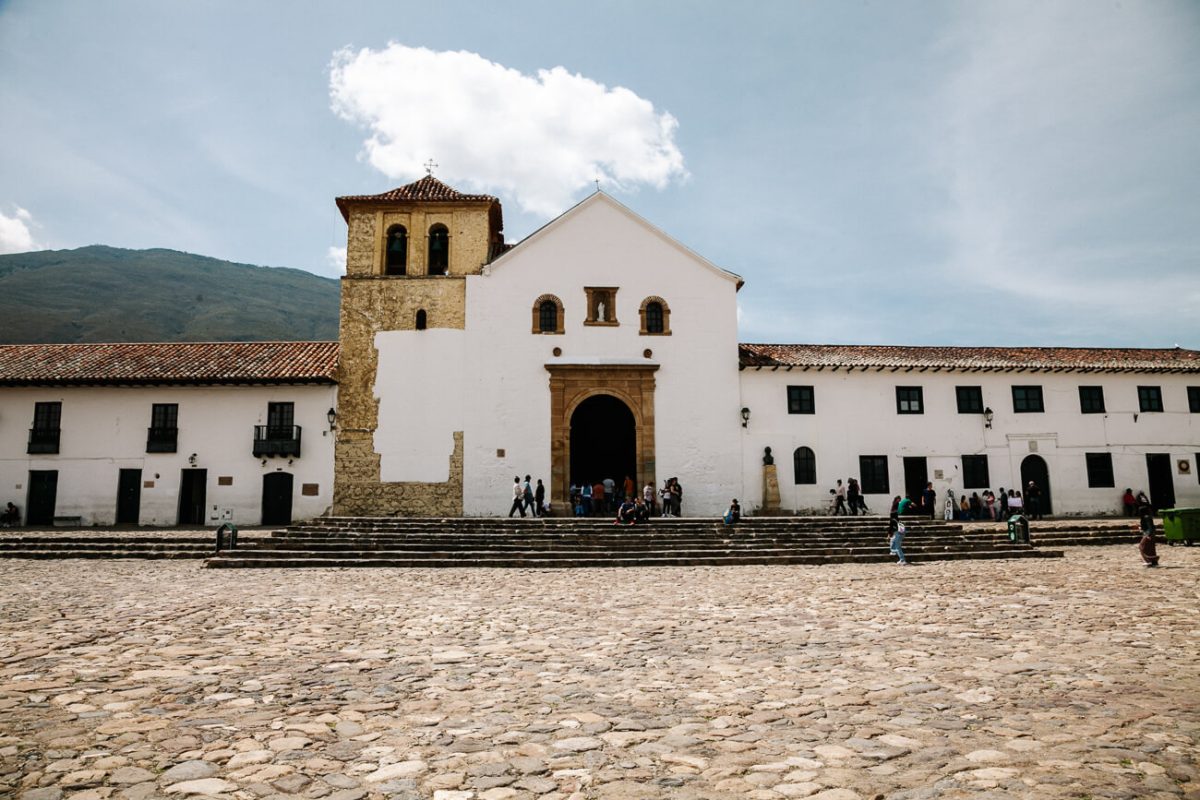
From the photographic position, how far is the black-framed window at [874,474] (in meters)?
23.6

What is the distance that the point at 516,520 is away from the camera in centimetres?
1848

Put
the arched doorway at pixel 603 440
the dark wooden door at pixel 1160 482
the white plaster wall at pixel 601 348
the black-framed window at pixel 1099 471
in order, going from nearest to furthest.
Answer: the white plaster wall at pixel 601 348
the arched doorway at pixel 603 440
the black-framed window at pixel 1099 471
the dark wooden door at pixel 1160 482

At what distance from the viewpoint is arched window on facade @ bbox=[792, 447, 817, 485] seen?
76.6ft

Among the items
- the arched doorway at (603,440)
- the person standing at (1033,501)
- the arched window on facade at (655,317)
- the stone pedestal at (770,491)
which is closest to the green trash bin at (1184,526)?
the person standing at (1033,501)

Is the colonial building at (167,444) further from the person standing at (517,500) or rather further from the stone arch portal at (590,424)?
the stone arch portal at (590,424)

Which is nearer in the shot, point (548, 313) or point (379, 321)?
point (379, 321)

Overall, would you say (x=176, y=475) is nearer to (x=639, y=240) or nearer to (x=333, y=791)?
(x=639, y=240)

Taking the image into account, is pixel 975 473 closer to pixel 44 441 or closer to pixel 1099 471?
pixel 1099 471

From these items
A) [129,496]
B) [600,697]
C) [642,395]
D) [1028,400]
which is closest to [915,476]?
[1028,400]

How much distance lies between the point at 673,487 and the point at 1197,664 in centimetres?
1657

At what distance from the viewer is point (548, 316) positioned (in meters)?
23.5

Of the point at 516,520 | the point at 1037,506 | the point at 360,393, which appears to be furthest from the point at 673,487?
the point at 1037,506

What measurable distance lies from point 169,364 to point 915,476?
25212 mm

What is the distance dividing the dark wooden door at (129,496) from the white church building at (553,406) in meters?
0.07
